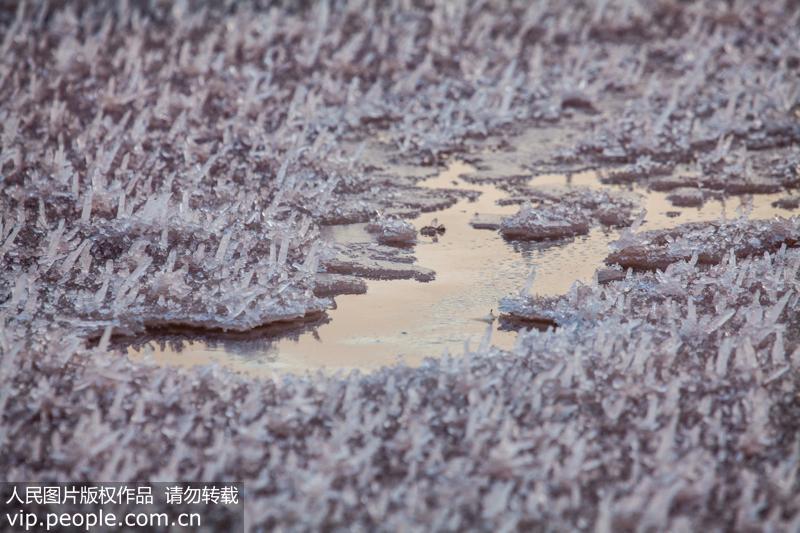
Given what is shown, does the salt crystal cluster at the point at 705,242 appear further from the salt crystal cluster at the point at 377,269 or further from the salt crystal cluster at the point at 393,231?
the salt crystal cluster at the point at 393,231

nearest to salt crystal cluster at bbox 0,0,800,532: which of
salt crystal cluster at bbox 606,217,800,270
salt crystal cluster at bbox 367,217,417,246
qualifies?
salt crystal cluster at bbox 606,217,800,270

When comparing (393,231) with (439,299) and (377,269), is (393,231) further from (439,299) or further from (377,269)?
(439,299)

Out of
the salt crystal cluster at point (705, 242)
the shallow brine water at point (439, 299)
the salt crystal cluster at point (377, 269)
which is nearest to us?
the salt crystal cluster at point (377, 269)

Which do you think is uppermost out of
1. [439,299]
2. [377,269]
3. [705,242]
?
[705,242]

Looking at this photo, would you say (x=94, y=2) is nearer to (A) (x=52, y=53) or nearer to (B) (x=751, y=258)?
(A) (x=52, y=53)

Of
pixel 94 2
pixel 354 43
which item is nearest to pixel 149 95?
pixel 354 43

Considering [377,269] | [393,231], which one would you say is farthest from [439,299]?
[393,231]

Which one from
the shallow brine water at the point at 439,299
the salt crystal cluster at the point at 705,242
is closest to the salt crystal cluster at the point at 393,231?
the shallow brine water at the point at 439,299

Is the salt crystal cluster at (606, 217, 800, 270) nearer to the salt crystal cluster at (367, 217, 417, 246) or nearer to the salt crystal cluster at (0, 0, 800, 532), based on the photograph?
the salt crystal cluster at (0, 0, 800, 532)
